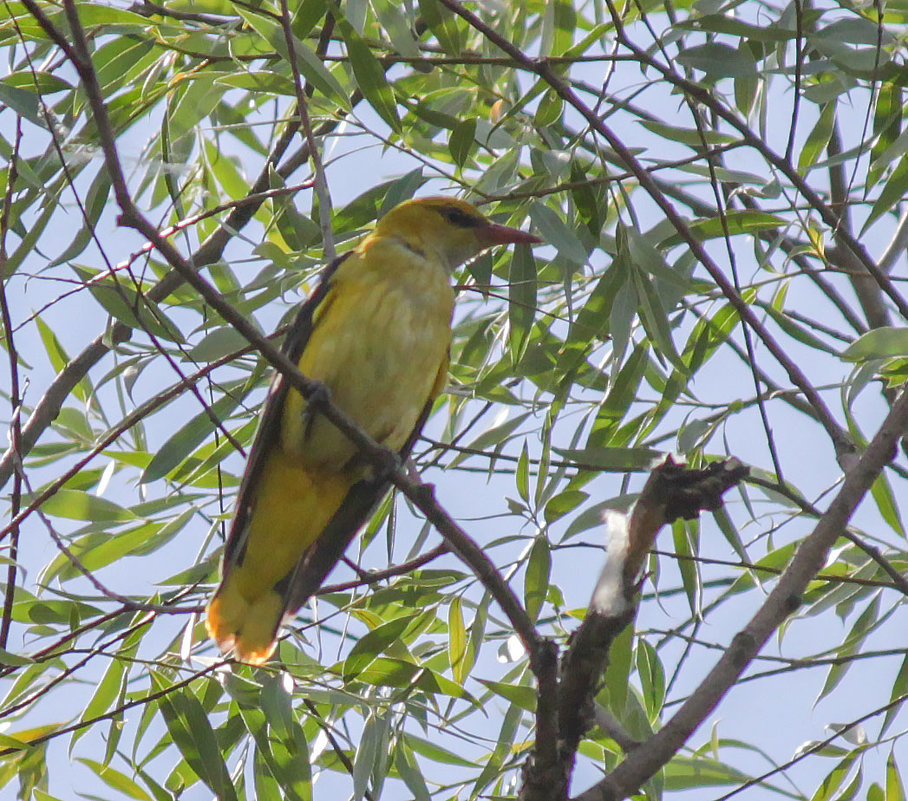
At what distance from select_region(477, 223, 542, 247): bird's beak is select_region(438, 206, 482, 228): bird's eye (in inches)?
2.1

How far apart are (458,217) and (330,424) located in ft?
2.64

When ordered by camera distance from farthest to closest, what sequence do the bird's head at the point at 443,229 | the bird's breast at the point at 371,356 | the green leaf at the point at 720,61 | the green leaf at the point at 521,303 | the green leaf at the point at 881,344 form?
the bird's head at the point at 443,229 → the bird's breast at the point at 371,356 → the green leaf at the point at 521,303 → the green leaf at the point at 720,61 → the green leaf at the point at 881,344

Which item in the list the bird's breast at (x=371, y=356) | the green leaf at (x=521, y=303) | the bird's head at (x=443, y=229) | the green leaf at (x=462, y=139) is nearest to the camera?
the green leaf at (x=462, y=139)

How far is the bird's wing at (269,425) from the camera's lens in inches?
116

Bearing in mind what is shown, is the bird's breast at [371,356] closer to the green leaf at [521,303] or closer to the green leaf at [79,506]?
the green leaf at [521,303]

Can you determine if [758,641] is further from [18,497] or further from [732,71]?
[18,497]

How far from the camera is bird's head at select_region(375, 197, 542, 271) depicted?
3395 mm

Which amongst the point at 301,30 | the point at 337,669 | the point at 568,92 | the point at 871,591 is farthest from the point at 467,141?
the point at 871,591

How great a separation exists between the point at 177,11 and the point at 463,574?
1640 millimetres

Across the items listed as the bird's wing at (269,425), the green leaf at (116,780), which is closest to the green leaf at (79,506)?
→ the bird's wing at (269,425)

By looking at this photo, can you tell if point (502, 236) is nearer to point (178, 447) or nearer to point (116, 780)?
point (178, 447)

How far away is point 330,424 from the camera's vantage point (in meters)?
3.09

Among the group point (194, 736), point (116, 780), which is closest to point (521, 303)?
point (194, 736)

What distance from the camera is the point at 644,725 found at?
2814 mm
